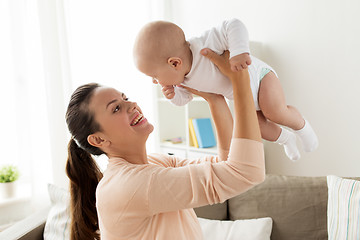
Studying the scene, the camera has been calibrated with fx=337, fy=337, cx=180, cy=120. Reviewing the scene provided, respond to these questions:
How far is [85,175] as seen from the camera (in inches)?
56.2

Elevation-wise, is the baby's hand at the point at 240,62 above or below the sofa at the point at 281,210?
above

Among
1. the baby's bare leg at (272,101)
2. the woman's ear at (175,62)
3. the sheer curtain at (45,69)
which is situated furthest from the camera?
the sheer curtain at (45,69)

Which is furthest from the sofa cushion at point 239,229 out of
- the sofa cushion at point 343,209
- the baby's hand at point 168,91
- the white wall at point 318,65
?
the white wall at point 318,65

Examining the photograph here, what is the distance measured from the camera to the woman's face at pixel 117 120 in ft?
3.89

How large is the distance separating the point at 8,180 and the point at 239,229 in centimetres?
174

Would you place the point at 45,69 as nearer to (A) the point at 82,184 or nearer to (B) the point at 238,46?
(A) the point at 82,184

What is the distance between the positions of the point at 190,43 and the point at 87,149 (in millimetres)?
566

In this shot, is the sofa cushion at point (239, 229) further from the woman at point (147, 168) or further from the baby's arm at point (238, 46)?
the baby's arm at point (238, 46)

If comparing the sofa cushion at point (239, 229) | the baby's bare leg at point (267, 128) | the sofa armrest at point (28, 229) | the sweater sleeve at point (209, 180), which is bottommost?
the sofa cushion at point (239, 229)

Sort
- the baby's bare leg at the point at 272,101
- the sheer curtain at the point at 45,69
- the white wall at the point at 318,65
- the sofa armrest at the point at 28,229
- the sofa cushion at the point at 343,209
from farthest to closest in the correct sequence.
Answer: the sheer curtain at the point at 45,69 < the white wall at the point at 318,65 < the sofa armrest at the point at 28,229 < the sofa cushion at the point at 343,209 < the baby's bare leg at the point at 272,101

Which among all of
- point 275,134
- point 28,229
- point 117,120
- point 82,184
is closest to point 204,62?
point 117,120

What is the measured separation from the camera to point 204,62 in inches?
43.2

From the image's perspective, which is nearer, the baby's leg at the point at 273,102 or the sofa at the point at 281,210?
the baby's leg at the point at 273,102

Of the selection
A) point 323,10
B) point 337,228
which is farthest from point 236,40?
point 323,10
